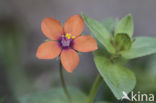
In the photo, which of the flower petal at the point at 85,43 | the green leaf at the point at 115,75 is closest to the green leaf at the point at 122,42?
the green leaf at the point at 115,75

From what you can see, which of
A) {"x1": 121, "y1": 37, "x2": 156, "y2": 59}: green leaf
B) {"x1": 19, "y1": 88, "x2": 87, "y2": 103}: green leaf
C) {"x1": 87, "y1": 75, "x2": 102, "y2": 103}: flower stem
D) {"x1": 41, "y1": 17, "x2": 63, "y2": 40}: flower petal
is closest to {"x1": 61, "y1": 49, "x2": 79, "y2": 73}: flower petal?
{"x1": 41, "y1": 17, "x2": 63, "y2": 40}: flower petal

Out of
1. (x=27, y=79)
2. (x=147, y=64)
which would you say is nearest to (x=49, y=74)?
(x=27, y=79)

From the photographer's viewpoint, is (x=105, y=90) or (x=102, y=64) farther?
(x=105, y=90)

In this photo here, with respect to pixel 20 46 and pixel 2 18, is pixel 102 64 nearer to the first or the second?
pixel 20 46

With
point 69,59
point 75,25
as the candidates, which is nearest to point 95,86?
point 69,59

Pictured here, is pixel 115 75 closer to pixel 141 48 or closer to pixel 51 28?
pixel 141 48

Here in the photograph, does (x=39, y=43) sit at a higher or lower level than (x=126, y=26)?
lower

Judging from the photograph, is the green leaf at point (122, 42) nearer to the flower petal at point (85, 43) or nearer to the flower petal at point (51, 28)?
the flower petal at point (85, 43)
